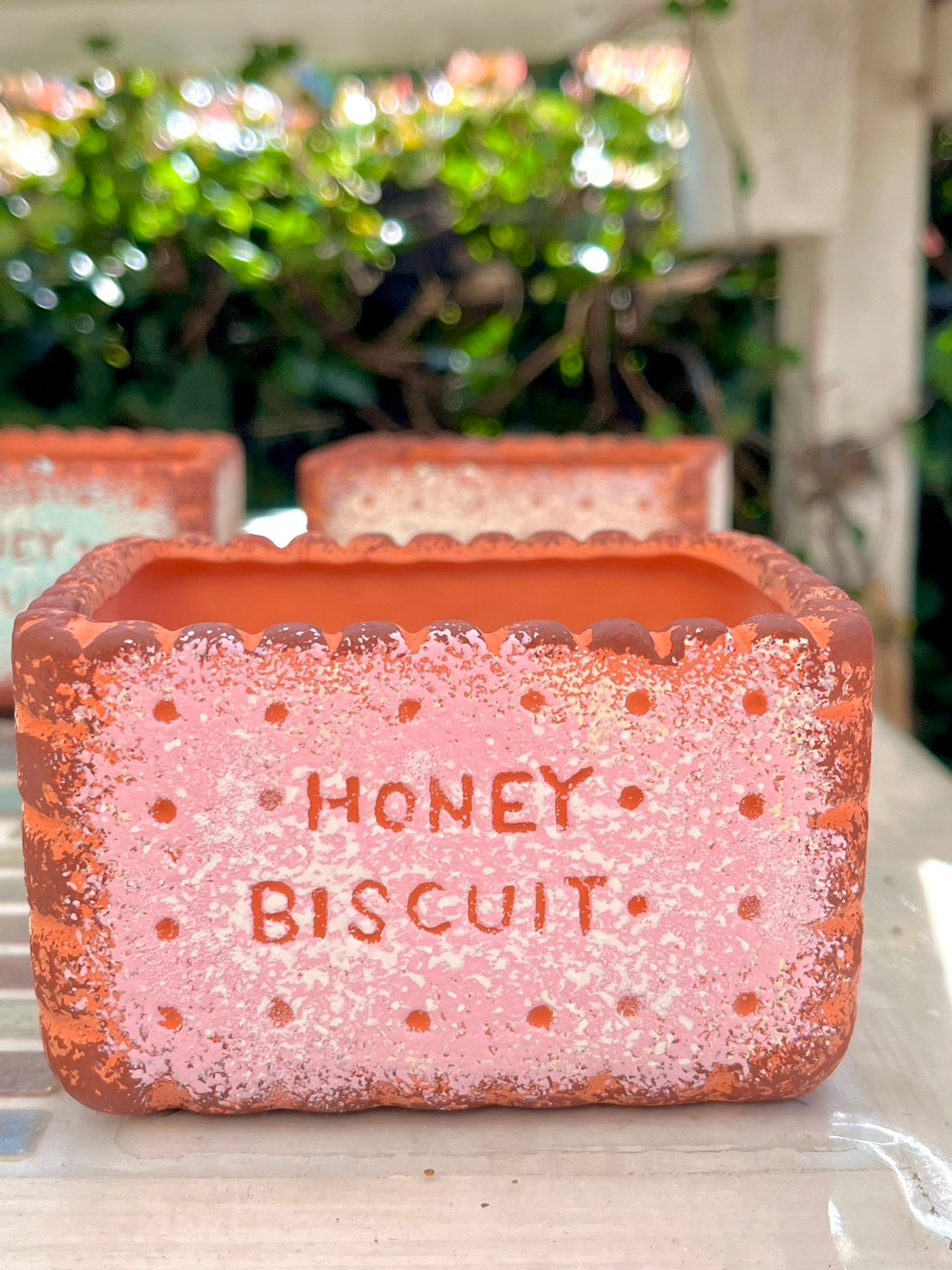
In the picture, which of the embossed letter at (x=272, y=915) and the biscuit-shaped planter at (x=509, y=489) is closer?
the embossed letter at (x=272, y=915)

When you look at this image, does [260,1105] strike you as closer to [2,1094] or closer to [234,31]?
[2,1094]

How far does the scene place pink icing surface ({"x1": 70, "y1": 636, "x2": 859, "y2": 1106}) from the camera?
0.56 m

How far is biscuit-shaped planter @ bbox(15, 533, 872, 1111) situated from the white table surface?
2cm

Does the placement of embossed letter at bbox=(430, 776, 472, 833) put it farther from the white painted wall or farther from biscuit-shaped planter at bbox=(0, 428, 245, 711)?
the white painted wall

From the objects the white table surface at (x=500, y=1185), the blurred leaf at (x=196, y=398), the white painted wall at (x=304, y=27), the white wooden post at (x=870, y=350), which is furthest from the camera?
the blurred leaf at (x=196, y=398)

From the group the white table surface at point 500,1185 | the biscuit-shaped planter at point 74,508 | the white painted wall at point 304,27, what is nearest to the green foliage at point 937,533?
the white painted wall at point 304,27

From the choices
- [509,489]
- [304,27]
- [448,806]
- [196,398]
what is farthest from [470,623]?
[196,398]

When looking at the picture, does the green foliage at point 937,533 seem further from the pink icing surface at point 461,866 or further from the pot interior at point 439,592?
the pink icing surface at point 461,866

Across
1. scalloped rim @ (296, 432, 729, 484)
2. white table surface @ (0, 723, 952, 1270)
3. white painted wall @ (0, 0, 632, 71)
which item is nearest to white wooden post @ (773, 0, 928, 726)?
white painted wall @ (0, 0, 632, 71)

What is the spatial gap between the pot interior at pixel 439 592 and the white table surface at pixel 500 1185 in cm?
28

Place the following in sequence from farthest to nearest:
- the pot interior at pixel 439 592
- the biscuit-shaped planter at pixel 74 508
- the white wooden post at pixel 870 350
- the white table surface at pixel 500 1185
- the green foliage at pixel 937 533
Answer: the green foliage at pixel 937 533 < the white wooden post at pixel 870 350 < the biscuit-shaped planter at pixel 74 508 < the pot interior at pixel 439 592 < the white table surface at pixel 500 1185

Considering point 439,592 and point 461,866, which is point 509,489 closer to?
point 439,592

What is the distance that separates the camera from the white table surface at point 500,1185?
0.52 meters

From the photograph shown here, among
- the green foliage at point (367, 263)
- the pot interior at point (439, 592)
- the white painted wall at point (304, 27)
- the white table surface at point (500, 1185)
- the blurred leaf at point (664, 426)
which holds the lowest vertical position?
the white table surface at point (500, 1185)
